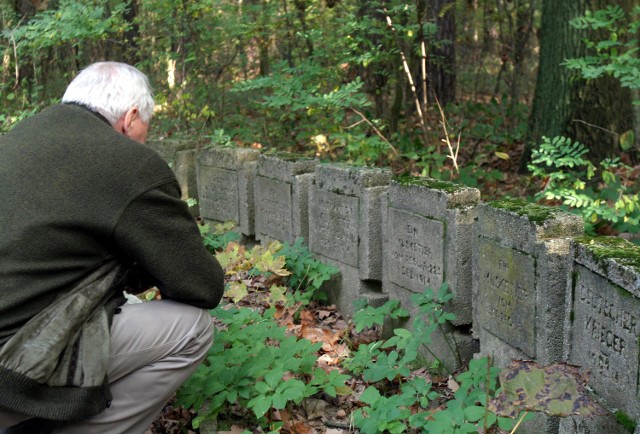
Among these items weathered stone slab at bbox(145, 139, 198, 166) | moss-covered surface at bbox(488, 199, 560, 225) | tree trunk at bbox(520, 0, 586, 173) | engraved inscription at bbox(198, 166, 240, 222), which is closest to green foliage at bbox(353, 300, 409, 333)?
moss-covered surface at bbox(488, 199, 560, 225)

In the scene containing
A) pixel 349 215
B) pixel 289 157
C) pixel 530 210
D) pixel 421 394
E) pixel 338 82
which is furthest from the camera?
pixel 338 82

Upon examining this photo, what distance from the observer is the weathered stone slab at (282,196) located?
585 centimetres

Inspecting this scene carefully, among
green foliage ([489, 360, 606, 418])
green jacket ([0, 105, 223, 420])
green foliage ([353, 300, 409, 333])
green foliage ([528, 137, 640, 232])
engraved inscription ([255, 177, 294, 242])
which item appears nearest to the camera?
green foliage ([489, 360, 606, 418])

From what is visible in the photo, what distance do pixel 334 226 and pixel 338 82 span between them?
3.23 m

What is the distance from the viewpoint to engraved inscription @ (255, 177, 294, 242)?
237 inches

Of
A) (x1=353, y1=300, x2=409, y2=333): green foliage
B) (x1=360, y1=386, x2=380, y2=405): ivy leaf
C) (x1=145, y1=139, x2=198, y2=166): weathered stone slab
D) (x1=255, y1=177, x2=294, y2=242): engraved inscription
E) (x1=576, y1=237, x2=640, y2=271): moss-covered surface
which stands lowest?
(x1=353, y1=300, x2=409, y2=333): green foliage

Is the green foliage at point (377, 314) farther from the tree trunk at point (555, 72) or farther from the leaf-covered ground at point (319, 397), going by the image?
the tree trunk at point (555, 72)

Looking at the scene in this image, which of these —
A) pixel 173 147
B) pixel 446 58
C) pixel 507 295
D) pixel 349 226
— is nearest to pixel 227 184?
pixel 173 147

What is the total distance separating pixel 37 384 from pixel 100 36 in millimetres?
5539

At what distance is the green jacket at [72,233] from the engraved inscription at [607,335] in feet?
5.15

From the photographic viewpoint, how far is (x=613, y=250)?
3068mm

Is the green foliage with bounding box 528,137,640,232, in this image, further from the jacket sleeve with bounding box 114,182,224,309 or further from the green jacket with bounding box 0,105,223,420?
the green jacket with bounding box 0,105,223,420

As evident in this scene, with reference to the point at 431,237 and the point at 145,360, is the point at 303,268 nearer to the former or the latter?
the point at 431,237

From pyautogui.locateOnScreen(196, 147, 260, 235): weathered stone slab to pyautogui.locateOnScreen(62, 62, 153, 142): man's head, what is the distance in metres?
3.32
